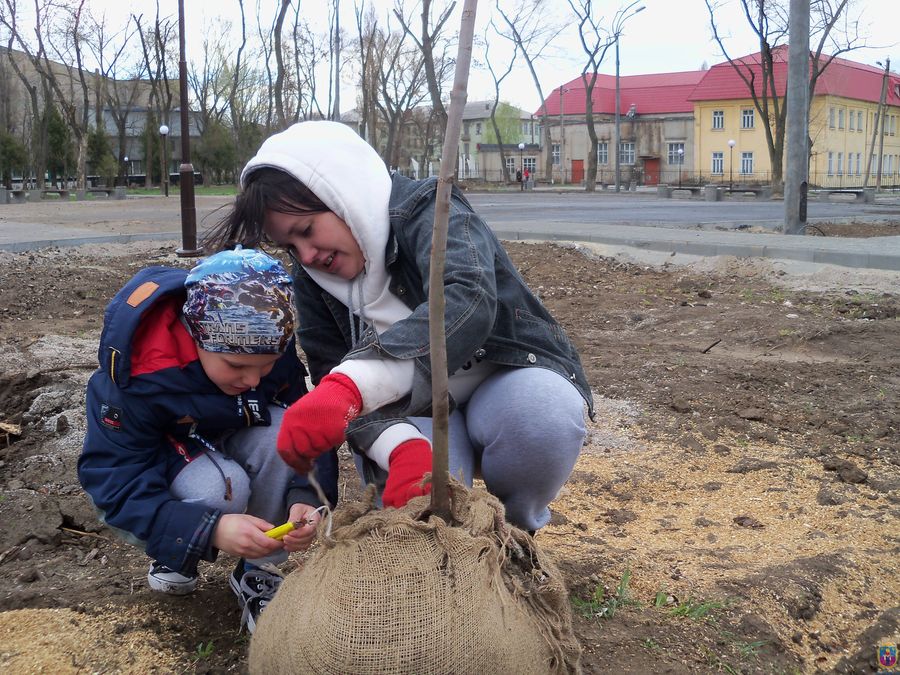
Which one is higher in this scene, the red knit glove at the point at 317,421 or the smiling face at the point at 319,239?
the smiling face at the point at 319,239

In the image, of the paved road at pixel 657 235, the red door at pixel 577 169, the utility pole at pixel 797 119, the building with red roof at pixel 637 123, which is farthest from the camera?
the red door at pixel 577 169

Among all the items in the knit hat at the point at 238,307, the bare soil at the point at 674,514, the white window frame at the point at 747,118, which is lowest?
the bare soil at the point at 674,514

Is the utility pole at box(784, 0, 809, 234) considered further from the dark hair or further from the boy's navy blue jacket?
the boy's navy blue jacket

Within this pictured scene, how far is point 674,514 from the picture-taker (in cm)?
274

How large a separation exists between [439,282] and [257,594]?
3.03ft

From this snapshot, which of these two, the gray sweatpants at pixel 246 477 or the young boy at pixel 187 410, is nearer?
the young boy at pixel 187 410

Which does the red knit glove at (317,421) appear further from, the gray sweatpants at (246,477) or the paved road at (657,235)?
the paved road at (657,235)

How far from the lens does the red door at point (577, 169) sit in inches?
2345

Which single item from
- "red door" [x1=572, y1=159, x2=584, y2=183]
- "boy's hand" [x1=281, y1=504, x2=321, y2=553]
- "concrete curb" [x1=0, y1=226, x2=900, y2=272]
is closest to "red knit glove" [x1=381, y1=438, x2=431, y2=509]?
"boy's hand" [x1=281, y1=504, x2=321, y2=553]

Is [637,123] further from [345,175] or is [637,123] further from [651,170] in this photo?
[345,175]

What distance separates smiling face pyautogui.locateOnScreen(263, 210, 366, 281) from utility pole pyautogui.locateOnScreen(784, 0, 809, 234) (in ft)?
29.9

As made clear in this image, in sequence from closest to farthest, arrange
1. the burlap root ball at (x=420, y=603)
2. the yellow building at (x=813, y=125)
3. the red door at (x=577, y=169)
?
the burlap root ball at (x=420, y=603), the yellow building at (x=813, y=125), the red door at (x=577, y=169)

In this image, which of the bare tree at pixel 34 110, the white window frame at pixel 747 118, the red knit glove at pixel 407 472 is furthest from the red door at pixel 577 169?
the red knit glove at pixel 407 472

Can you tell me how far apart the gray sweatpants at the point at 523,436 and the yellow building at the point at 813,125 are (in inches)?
1924
